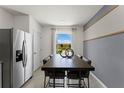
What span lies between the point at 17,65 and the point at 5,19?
198 centimetres

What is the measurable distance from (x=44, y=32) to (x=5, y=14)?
4.02 meters

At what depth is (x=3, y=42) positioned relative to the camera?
367 centimetres

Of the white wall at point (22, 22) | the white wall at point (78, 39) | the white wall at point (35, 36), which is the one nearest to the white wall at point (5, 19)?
the white wall at point (22, 22)

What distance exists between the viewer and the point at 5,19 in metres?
5.24

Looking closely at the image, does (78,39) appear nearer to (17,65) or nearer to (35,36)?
(35,36)

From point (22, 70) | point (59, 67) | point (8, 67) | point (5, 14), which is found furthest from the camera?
point (5, 14)

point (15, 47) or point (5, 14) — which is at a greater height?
point (5, 14)

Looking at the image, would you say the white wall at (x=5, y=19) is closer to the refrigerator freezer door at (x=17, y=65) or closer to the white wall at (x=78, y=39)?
the refrigerator freezer door at (x=17, y=65)

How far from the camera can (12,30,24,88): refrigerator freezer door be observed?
12.4 feet

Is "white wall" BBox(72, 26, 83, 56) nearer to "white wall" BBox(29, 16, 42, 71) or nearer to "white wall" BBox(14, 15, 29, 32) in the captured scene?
"white wall" BBox(29, 16, 42, 71)
